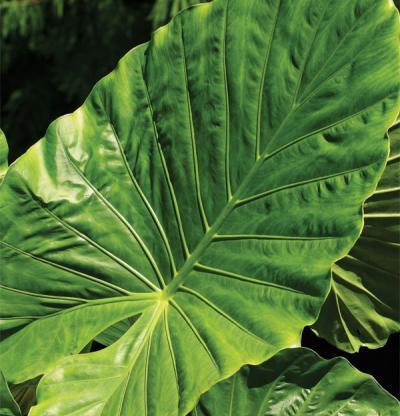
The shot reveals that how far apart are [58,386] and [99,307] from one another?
133 mm

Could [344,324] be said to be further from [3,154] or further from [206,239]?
[3,154]

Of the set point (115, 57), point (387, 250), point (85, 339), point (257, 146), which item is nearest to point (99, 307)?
Result: point (85, 339)

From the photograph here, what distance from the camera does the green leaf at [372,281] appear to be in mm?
1045

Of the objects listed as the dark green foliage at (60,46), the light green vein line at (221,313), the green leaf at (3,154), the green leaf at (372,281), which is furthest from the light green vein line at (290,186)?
the dark green foliage at (60,46)

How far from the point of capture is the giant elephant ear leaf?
81 cm

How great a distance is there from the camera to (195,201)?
0.93 metres

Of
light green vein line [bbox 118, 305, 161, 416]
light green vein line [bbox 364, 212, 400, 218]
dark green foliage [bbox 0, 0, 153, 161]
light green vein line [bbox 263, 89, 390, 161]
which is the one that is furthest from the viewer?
dark green foliage [bbox 0, 0, 153, 161]

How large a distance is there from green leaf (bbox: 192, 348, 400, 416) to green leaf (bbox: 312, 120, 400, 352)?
247 mm

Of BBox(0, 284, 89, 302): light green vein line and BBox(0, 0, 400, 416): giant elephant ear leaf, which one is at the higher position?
BBox(0, 0, 400, 416): giant elephant ear leaf

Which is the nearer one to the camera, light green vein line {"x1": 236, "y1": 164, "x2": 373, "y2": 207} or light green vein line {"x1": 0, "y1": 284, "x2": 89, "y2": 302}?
light green vein line {"x1": 236, "y1": 164, "x2": 373, "y2": 207}

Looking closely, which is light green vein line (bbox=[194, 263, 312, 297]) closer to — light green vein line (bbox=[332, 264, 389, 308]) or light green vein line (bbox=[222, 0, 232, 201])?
light green vein line (bbox=[222, 0, 232, 201])

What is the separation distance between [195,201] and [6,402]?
1.07 ft

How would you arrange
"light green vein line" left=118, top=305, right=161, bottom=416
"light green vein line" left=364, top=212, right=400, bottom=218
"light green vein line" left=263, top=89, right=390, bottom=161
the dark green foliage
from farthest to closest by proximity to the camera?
the dark green foliage
"light green vein line" left=364, top=212, right=400, bottom=218
"light green vein line" left=118, top=305, right=161, bottom=416
"light green vein line" left=263, top=89, right=390, bottom=161

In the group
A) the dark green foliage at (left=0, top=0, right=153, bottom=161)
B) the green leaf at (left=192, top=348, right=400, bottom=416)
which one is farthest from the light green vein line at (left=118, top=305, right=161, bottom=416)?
the dark green foliage at (left=0, top=0, right=153, bottom=161)
